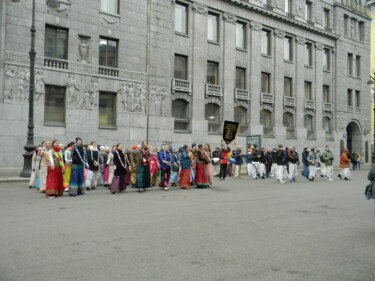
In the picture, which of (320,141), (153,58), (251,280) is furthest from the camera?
(320,141)

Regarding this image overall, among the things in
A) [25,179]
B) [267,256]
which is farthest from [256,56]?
[267,256]

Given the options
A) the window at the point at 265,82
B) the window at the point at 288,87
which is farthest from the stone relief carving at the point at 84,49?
the window at the point at 288,87

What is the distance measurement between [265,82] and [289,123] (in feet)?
15.3

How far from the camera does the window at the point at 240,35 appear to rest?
31109 millimetres

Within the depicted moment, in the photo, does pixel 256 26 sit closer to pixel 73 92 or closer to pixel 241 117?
pixel 241 117

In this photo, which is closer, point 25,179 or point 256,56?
point 25,179

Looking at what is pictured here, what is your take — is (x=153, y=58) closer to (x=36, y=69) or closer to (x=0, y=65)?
(x=36, y=69)

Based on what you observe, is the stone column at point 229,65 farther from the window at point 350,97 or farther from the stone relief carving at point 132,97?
the window at point 350,97

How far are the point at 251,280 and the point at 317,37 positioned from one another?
36.8 m

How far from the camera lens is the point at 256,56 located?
31.7 m

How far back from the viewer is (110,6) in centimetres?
2442

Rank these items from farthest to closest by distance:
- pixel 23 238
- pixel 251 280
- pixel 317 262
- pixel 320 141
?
pixel 320 141
pixel 23 238
pixel 317 262
pixel 251 280

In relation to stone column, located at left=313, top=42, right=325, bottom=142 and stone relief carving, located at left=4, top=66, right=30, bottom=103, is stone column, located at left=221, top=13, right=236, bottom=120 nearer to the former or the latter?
stone column, located at left=313, top=42, right=325, bottom=142

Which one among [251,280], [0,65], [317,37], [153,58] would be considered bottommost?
[251,280]
